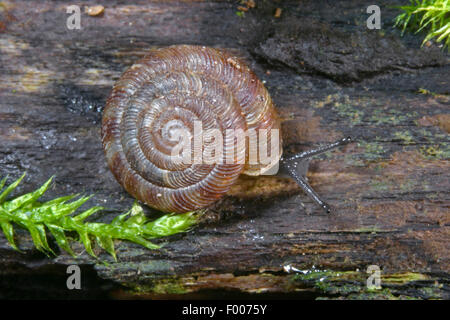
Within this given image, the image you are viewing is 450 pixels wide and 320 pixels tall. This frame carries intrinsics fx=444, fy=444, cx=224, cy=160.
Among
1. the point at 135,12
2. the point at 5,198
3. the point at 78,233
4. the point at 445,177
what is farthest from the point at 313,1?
the point at 5,198

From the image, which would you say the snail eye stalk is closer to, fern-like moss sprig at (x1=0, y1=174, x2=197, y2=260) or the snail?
the snail

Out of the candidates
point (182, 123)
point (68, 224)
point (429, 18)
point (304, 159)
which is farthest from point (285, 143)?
point (68, 224)

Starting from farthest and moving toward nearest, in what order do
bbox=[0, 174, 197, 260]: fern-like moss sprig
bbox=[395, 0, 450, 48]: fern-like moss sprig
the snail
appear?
bbox=[0, 174, 197, 260]: fern-like moss sprig < bbox=[395, 0, 450, 48]: fern-like moss sprig < the snail

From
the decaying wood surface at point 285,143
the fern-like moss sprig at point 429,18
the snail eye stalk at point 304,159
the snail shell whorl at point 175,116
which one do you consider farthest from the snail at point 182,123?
the fern-like moss sprig at point 429,18

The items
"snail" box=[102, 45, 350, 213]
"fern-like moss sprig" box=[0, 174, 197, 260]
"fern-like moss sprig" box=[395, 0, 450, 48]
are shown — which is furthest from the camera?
"fern-like moss sprig" box=[0, 174, 197, 260]

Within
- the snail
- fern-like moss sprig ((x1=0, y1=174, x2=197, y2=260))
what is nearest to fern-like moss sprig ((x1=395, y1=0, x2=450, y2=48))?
the snail

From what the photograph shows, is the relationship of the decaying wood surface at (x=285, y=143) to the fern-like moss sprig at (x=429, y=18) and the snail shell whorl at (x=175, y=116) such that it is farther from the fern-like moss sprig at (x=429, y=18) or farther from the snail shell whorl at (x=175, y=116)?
the snail shell whorl at (x=175, y=116)

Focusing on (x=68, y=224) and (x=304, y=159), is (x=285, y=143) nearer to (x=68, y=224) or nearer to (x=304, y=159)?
(x=304, y=159)

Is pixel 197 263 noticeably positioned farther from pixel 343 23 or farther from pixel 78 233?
pixel 343 23
